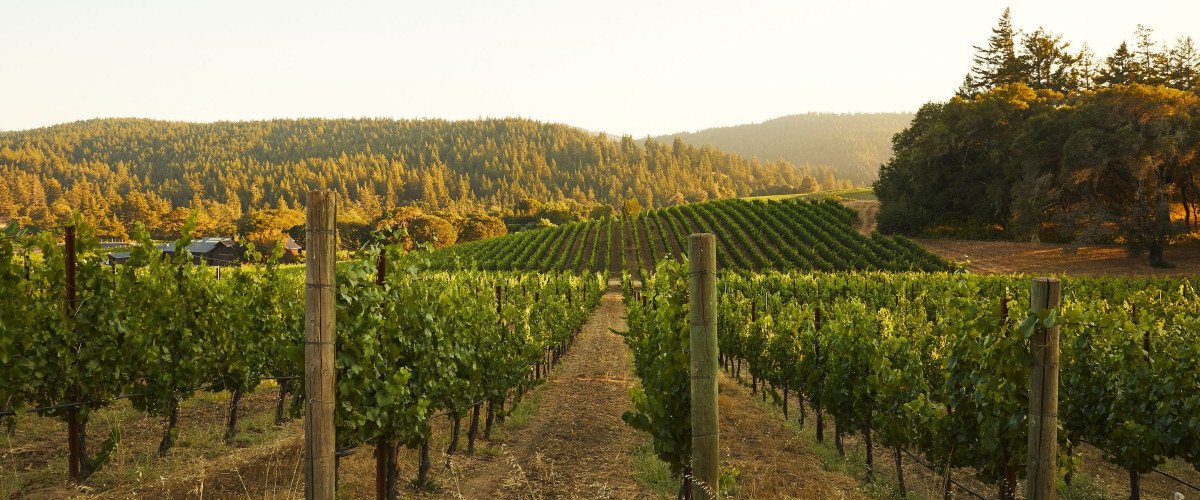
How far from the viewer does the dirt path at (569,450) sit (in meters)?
6.89

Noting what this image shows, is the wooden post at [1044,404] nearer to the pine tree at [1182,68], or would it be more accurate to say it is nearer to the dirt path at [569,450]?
the dirt path at [569,450]

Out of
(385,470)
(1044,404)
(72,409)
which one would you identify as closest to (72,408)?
(72,409)

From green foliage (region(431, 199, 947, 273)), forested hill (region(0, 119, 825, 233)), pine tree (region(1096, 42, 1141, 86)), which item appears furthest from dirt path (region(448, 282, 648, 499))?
forested hill (region(0, 119, 825, 233))

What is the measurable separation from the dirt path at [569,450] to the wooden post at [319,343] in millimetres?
1344

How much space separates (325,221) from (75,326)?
482 centimetres

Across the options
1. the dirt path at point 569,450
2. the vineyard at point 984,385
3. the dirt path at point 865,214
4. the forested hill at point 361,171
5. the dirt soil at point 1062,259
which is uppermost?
the forested hill at point 361,171

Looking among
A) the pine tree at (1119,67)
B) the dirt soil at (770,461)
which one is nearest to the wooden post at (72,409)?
the dirt soil at (770,461)

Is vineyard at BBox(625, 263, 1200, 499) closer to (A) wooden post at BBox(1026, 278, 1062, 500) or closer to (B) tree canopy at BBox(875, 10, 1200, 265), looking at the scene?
(A) wooden post at BBox(1026, 278, 1062, 500)

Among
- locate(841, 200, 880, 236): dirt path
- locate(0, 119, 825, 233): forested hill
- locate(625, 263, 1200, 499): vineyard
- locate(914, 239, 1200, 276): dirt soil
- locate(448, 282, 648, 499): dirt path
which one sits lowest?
locate(448, 282, 648, 499): dirt path

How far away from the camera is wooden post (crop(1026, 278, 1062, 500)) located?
3.75 metres

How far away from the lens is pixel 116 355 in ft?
22.1

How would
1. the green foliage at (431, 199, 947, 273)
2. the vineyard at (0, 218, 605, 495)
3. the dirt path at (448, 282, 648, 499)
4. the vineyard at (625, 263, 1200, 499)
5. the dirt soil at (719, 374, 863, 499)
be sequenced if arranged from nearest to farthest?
the vineyard at (625, 263, 1200, 499) < the vineyard at (0, 218, 605, 495) < the dirt soil at (719, 374, 863, 499) < the dirt path at (448, 282, 648, 499) < the green foliage at (431, 199, 947, 273)

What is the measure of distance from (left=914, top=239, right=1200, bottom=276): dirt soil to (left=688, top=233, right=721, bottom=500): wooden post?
33.3m

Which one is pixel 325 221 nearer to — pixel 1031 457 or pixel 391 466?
pixel 391 466
